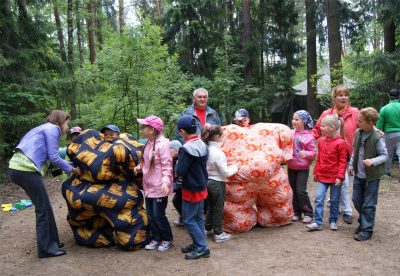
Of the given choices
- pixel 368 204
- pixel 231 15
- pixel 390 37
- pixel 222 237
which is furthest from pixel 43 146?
pixel 231 15

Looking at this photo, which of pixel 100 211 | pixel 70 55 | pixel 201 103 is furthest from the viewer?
pixel 70 55

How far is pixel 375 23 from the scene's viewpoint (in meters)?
10.0

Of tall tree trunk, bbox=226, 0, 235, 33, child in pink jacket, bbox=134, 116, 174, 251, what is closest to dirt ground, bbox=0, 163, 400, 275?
child in pink jacket, bbox=134, 116, 174, 251

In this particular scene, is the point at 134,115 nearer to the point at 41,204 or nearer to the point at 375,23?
the point at 41,204

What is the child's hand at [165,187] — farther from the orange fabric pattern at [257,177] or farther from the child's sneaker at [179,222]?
the child's sneaker at [179,222]

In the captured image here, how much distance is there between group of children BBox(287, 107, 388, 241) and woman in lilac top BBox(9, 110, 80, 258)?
2822 mm

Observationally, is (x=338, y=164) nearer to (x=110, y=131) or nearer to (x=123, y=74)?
(x=110, y=131)

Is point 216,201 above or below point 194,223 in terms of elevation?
above

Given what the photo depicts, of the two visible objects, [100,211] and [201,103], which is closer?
[100,211]

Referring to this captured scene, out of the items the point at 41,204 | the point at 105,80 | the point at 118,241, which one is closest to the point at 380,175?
the point at 118,241

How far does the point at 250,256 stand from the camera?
4043 millimetres

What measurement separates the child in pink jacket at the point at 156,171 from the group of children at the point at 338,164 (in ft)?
5.89

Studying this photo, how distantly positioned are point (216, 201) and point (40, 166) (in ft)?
6.75

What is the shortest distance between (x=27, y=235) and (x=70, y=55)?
8707mm
